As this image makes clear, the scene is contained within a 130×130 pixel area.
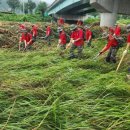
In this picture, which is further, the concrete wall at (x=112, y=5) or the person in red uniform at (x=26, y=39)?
the concrete wall at (x=112, y=5)

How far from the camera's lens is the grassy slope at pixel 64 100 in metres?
5.61

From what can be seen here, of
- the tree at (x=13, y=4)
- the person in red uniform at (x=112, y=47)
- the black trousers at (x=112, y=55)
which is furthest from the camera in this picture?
the tree at (x=13, y=4)

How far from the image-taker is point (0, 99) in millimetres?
6711

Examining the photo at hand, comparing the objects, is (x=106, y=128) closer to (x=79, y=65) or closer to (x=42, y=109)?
(x=42, y=109)

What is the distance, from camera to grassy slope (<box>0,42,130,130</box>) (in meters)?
5.61

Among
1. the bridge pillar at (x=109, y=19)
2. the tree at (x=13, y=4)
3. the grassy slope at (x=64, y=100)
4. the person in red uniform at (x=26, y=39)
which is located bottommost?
the tree at (x=13, y=4)

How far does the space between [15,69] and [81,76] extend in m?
2.37

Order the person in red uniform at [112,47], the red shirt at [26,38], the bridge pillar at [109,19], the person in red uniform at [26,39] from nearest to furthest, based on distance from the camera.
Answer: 1. the person in red uniform at [112,47]
2. the person in red uniform at [26,39]
3. the red shirt at [26,38]
4. the bridge pillar at [109,19]

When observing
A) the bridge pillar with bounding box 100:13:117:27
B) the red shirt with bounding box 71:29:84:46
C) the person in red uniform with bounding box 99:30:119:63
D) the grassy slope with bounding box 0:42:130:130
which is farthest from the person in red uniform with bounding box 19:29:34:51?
the bridge pillar with bounding box 100:13:117:27

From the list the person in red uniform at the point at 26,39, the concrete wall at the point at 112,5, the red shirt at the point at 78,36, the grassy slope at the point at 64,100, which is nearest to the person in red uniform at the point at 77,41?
the red shirt at the point at 78,36

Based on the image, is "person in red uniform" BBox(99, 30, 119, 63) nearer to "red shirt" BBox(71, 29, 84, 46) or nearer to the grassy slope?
"red shirt" BBox(71, 29, 84, 46)

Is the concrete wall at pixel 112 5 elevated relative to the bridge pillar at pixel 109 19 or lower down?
elevated

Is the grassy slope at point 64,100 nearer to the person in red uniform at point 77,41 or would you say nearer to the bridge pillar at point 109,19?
the person in red uniform at point 77,41

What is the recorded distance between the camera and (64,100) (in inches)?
270
